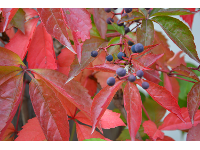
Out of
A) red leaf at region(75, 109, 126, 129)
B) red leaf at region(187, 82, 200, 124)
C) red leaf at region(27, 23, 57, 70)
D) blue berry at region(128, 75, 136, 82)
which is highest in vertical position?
red leaf at region(27, 23, 57, 70)

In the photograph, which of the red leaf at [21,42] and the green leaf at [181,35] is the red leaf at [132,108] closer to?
the green leaf at [181,35]

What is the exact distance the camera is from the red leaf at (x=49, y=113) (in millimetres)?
268

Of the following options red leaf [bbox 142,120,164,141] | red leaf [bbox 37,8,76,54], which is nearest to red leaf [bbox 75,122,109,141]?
red leaf [bbox 142,120,164,141]

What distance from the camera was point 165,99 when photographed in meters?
0.26

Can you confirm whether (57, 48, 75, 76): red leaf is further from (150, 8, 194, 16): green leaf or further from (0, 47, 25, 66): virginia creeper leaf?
(150, 8, 194, 16): green leaf

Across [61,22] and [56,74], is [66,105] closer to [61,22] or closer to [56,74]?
[56,74]

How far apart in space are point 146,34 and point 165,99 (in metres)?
0.14

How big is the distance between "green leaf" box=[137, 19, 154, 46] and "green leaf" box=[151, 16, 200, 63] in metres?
0.03

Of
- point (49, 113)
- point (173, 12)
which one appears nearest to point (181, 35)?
point (173, 12)

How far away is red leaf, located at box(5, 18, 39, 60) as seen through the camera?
33 centimetres

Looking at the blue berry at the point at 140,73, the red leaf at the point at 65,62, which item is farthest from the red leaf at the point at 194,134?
the red leaf at the point at 65,62
